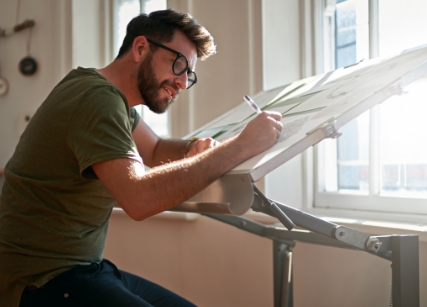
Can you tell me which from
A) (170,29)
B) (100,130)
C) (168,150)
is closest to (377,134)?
(168,150)

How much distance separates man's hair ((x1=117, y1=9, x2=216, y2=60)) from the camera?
5.54 feet

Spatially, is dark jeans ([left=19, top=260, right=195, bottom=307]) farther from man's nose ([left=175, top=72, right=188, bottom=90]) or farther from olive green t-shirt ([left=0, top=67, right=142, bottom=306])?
man's nose ([left=175, top=72, right=188, bottom=90])

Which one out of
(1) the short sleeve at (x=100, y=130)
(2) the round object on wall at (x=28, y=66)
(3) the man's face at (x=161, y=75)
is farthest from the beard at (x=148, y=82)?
(2) the round object on wall at (x=28, y=66)

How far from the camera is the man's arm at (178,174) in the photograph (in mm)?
1202

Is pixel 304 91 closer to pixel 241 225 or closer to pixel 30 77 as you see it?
pixel 241 225

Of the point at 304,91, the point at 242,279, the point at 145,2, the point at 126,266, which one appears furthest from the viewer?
the point at 145,2

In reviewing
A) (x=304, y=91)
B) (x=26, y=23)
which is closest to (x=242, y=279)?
(x=304, y=91)

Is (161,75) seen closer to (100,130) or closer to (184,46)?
(184,46)

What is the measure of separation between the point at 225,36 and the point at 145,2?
1.05m

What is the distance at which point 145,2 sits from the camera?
3365mm

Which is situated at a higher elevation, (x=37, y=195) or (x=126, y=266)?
(x=37, y=195)

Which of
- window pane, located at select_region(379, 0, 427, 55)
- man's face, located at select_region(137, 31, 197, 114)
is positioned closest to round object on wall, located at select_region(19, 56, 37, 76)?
man's face, located at select_region(137, 31, 197, 114)

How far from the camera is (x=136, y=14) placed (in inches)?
134

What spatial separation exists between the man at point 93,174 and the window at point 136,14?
1.48 metres
